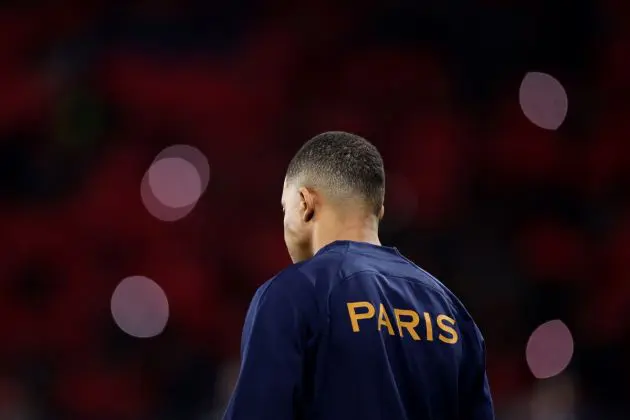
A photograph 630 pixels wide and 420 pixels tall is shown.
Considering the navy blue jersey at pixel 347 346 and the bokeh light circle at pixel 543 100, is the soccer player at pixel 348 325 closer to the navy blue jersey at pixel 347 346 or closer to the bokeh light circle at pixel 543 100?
the navy blue jersey at pixel 347 346

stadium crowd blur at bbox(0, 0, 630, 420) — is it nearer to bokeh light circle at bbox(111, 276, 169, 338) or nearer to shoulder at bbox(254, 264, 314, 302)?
bokeh light circle at bbox(111, 276, 169, 338)

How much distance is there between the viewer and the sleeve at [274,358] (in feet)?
4.53

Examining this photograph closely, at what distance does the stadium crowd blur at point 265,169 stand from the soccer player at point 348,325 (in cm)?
404

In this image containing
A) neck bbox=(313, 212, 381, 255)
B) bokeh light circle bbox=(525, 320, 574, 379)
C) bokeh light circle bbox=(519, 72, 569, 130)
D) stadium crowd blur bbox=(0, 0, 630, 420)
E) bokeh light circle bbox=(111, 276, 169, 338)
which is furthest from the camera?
bokeh light circle bbox=(519, 72, 569, 130)

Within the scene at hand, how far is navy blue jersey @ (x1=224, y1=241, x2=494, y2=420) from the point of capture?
1399 mm

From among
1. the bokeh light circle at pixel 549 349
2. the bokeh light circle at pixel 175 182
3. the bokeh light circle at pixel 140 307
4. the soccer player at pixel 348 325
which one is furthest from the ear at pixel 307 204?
the bokeh light circle at pixel 175 182

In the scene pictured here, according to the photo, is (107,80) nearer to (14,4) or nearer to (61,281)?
(14,4)

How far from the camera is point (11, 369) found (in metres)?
6.06

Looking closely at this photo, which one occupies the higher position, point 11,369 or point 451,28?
point 451,28

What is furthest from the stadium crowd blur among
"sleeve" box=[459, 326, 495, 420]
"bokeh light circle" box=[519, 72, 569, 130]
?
"sleeve" box=[459, 326, 495, 420]

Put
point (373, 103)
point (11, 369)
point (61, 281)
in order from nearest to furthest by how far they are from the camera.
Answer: point (11, 369)
point (61, 281)
point (373, 103)

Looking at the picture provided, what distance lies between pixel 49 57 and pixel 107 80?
1.73 feet

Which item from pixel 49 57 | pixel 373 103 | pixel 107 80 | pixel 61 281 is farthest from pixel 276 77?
pixel 61 281

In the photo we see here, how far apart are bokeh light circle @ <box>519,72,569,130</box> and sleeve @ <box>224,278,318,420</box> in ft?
19.5
